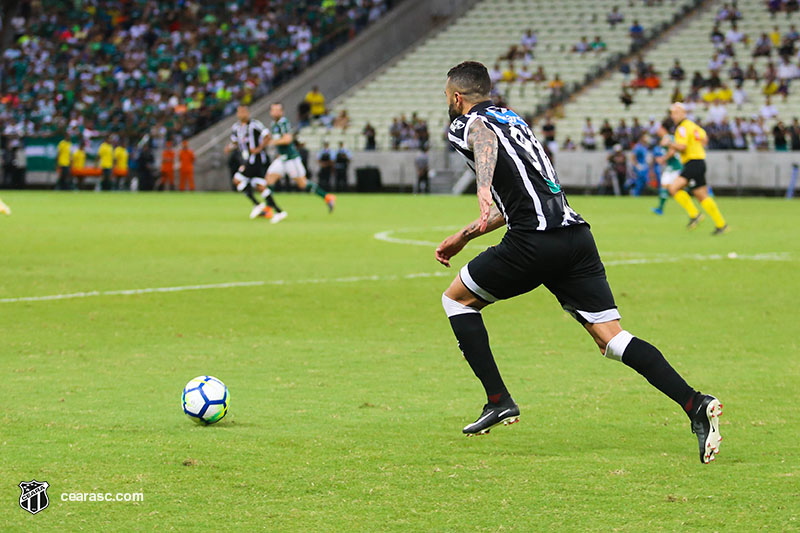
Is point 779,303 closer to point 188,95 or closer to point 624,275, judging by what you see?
point 624,275

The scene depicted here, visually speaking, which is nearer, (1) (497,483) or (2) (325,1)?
(1) (497,483)

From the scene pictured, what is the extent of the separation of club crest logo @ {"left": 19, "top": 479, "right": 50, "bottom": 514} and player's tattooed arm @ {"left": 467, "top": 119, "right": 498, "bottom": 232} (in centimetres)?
249

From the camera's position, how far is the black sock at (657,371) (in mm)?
6176

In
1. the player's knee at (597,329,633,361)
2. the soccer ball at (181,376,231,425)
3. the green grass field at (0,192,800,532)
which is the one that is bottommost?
the green grass field at (0,192,800,532)

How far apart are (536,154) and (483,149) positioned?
0.30 m

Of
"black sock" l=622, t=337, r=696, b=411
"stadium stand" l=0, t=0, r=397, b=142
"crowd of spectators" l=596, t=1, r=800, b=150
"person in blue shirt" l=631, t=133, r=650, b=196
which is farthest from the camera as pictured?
"stadium stand" l=0, t=0, r=397, b=142

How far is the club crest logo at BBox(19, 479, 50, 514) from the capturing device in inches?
200

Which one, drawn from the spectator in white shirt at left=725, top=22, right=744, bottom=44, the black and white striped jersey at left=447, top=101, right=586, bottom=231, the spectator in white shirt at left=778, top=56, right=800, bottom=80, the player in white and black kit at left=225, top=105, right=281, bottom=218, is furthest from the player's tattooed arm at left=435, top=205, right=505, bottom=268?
the spectator in white shirt at left=725, top=22, right=744, bottom=44

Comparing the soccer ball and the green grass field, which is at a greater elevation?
the soccer ball

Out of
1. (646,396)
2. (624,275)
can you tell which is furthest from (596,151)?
(646,396)

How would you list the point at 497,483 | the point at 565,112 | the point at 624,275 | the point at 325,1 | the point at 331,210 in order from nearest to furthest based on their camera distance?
the point at 497,483 → the point at 624,275 → the point at 331,210 → the point at 565,112 → the point at 325,1

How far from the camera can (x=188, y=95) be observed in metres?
52.0

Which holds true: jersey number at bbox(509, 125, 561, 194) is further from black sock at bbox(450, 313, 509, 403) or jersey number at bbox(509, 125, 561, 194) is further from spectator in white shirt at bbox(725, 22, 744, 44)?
spectator in white shirt at bbox(725, 22, 744, 44)

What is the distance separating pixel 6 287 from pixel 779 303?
27.0ft
